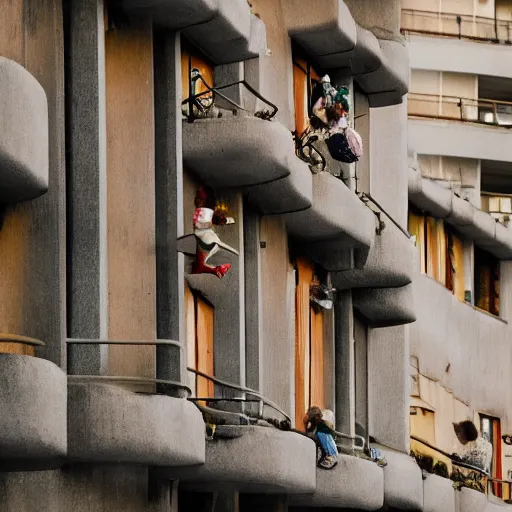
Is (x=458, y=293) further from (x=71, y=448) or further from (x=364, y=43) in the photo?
(x=71, y=448)

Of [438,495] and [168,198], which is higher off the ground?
[168,198]

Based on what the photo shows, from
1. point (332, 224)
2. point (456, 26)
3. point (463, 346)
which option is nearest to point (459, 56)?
point (456, 26)

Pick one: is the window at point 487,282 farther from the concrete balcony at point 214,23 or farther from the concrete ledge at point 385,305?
the concrete balcony at point 214,23

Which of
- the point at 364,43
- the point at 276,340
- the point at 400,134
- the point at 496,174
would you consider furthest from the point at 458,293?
the point at 276,340

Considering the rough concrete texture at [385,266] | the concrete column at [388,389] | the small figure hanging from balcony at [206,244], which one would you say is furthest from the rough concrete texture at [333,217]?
the concrete column at [388,389]

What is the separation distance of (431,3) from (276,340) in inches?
1108

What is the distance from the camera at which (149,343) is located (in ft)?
81.5

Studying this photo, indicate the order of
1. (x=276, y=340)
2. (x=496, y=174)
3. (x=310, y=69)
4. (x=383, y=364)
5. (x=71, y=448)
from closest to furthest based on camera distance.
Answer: (x=71, y=448) < (x=276, y=340) < (x=310, y=69) < (x=383, y=364) < (x=496, y=174)

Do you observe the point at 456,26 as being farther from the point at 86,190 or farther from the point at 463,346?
the point at 86,190

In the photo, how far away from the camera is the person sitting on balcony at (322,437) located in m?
32.3

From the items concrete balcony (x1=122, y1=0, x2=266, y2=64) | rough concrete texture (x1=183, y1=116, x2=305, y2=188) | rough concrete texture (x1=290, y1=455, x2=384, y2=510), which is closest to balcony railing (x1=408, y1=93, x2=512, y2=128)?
rough concrete texture (x1=290, y1=455, x2=384, y2=510)

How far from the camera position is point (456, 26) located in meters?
59.3

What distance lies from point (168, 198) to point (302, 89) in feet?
27.2

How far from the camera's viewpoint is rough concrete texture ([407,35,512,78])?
58.7 metres
